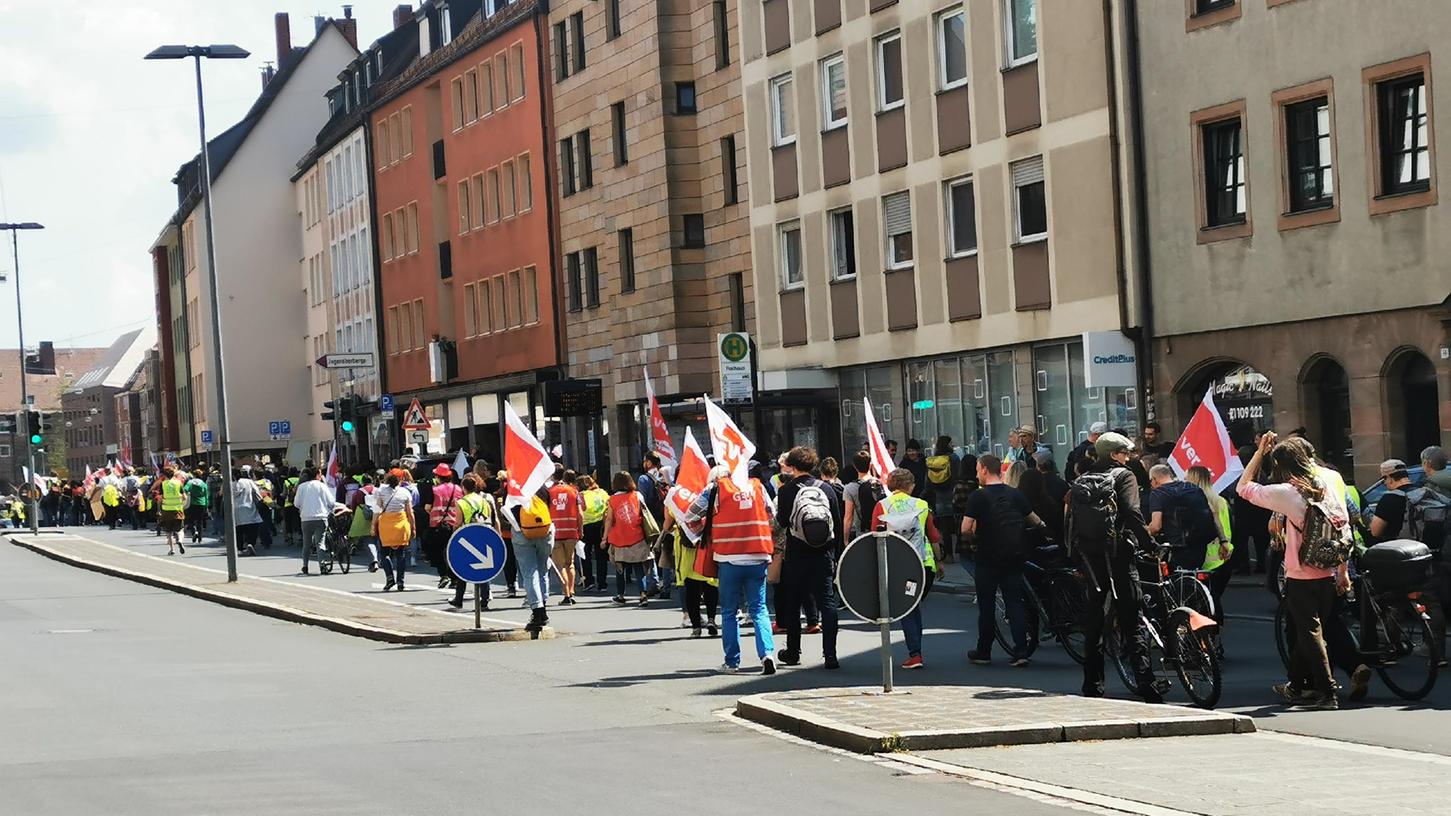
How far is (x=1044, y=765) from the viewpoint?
38.9 ft

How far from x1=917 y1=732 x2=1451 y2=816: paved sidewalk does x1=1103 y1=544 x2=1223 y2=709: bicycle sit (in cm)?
149

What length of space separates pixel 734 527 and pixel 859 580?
3509mm

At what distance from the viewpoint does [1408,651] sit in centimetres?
1454

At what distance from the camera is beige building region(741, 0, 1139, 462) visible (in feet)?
113

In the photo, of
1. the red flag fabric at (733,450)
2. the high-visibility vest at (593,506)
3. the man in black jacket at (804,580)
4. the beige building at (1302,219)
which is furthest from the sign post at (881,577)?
the high-visibility vest at (593,506)

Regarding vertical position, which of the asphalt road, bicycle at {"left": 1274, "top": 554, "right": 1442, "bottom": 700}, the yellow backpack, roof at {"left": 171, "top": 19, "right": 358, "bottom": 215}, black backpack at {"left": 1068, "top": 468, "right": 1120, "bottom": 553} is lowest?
the asphalt road

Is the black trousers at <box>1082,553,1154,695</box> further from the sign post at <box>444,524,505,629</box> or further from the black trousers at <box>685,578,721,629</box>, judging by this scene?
the sign post at <box>444,524,505,629</box>

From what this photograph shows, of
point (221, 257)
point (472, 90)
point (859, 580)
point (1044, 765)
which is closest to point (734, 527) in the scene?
point (859, 580)

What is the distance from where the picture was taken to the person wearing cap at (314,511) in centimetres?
3794

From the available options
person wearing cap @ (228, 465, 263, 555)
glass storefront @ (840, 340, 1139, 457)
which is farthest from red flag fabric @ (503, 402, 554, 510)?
person wearing cap @ (228, 465, 263, 555)

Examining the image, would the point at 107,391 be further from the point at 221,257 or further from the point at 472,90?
the point at 472,90

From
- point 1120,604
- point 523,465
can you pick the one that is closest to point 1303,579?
point 1120,604

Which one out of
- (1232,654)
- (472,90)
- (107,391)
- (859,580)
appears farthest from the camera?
(107,391)

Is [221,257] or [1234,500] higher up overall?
[221,257]
